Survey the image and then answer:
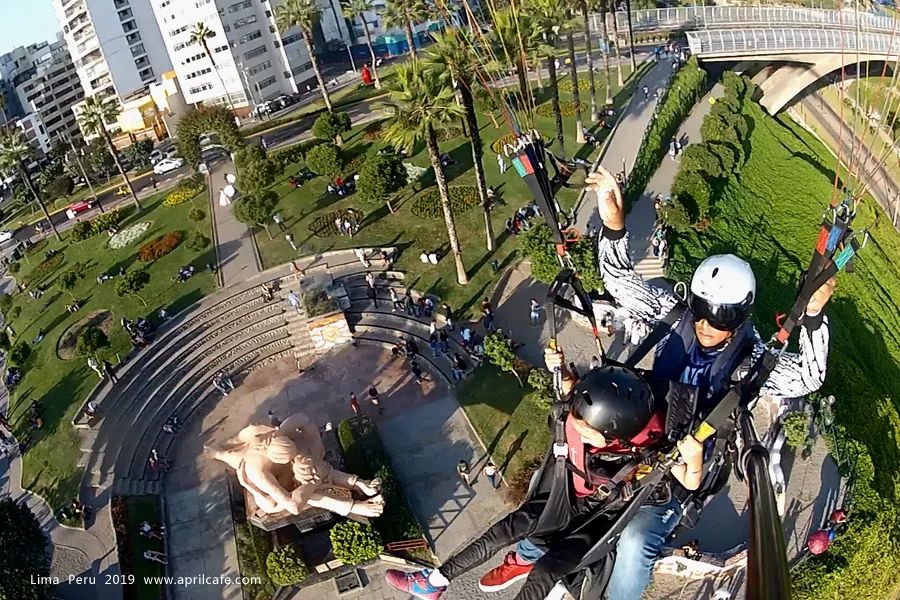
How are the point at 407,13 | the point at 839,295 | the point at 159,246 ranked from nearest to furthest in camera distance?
the point at 839,295, the point at 159,246, the point at 407,13

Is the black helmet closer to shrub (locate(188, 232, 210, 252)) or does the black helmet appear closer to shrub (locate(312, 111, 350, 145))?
shrub (locate(188, 232, 210, 252))

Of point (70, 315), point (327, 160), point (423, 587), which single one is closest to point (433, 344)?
point (327, 160)

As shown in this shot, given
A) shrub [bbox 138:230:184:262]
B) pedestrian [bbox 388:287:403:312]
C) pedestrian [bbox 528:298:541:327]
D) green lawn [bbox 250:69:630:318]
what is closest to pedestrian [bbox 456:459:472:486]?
pedestrian [bbox 528:298:541:327]

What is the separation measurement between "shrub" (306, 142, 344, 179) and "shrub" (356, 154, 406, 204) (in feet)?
18.0

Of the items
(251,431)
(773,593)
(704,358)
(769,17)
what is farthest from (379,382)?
(769,17)

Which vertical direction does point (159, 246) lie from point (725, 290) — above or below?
below

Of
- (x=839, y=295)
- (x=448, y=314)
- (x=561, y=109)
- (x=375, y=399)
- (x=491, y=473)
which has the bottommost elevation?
(x=839, y=295)

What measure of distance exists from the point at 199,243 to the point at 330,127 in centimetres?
1552

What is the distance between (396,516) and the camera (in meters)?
26.8

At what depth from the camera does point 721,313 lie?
1112cm

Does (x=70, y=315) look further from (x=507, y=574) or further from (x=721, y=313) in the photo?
(x=721, y=313)

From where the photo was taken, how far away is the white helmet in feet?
35.7

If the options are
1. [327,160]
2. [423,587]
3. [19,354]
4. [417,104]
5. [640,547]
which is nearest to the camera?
Result: [640,547]

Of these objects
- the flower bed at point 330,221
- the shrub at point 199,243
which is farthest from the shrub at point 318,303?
the shrub at point 199,243
